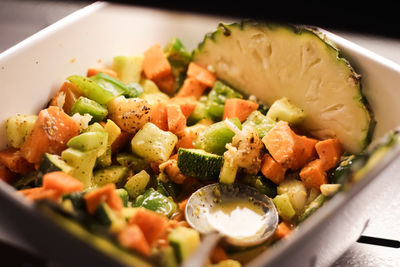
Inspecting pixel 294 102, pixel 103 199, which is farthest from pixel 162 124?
pixel 103 199

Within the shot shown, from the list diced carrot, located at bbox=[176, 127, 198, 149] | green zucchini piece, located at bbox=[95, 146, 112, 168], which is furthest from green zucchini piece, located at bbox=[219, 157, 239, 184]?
green zucchini piece, located at bbox=[95, 146, 112, 168]

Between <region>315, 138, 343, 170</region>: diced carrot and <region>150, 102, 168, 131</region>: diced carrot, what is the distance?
2.08 ft

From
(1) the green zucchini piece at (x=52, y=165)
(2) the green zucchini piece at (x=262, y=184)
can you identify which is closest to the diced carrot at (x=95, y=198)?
(1) the green zucchini piece at (x=52, y=165)

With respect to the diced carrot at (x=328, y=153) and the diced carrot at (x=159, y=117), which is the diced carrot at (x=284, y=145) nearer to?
the diced carrot at (x=328, y=153)

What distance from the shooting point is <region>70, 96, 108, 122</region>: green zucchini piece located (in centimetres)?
197

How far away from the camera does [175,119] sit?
2061mm

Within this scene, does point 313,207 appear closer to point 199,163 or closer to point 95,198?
point 199,163

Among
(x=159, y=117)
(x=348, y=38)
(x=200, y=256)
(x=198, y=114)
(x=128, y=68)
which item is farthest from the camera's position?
(x=348, y=38)

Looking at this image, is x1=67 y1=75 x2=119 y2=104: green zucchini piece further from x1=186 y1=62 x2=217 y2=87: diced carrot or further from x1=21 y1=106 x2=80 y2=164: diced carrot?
x1=186 y1=62 x2=217 y2=87: diced carrot

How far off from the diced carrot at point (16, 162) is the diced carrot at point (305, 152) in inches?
40.1

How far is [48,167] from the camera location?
1.68m

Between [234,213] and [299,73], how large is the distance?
0.68 m

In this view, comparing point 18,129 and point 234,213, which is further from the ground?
point 18,129

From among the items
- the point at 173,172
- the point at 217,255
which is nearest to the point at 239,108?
the point at 173,172
